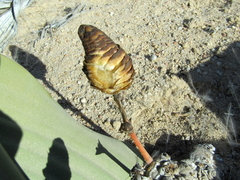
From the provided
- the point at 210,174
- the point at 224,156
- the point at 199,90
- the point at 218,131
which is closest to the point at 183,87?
the point at 199,90

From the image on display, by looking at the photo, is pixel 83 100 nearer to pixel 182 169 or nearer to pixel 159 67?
pixel 159 67

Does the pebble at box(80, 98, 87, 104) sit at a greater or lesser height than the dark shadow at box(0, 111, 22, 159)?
lesser

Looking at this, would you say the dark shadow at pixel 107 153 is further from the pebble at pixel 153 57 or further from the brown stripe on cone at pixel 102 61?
the pebble at pixel 153 57

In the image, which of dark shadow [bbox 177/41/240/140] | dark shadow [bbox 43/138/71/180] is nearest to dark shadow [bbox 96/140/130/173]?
dark shadow [bbox 43/138/71/180]

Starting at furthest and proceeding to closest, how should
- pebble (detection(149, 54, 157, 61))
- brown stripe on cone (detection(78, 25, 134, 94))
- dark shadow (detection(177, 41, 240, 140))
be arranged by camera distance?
pebble (detection(149, 54, 157, 61)) < dark shadow (detection(177, 41, 240, 140)) < brown stripe on cone (detection(78, 25, 134, 94))

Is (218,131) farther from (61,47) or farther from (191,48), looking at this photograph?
(61,47)

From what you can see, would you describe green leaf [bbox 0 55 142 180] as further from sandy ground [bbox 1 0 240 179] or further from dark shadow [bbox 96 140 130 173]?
sandy ground [bbox 1 0 240 179]

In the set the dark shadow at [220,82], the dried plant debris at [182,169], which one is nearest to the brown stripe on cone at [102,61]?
the dried plant debris at [182,169]

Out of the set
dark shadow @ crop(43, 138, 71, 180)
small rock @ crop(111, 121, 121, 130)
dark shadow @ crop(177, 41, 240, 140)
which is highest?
dark shadow @ crop(177, 41, 240, 140)
